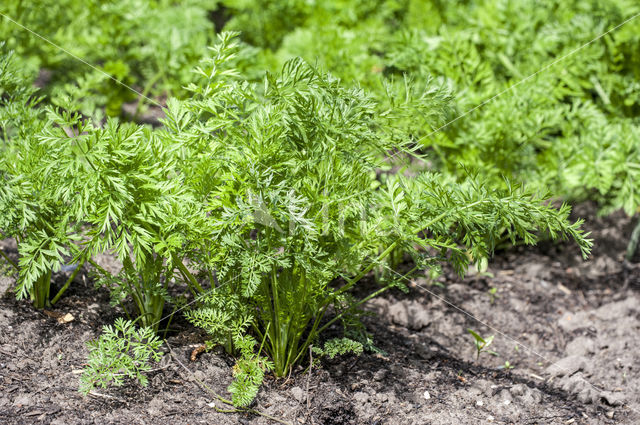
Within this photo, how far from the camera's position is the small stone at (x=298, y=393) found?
202 centimetres

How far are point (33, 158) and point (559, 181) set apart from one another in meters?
2.53

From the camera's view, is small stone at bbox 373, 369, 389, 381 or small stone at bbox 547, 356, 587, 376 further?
small stone at bbox 547, 356, 587, 376

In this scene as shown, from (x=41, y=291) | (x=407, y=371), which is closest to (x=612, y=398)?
(x=407, y=371)

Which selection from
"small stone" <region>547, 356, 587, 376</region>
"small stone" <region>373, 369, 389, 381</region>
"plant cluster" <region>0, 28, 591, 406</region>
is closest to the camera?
"plant cluster" <region>0, 28, 591, 406</region>

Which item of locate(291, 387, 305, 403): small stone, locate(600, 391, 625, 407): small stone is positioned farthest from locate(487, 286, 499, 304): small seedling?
locate(291, 387, 305, 403): small stone

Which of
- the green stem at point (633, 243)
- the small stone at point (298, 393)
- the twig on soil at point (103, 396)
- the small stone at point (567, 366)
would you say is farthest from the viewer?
the green stem at point (633, 243)

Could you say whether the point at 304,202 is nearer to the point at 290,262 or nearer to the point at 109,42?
the point at 290,262

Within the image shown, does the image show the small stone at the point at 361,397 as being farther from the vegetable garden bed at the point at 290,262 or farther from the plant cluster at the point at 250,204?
the plant cluster at the point at 250,204

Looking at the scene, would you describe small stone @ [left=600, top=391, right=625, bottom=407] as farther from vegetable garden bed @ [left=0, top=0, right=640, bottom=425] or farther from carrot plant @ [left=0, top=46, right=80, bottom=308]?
carrot plant @ [left=0, top=46, right=80, bottom=308]

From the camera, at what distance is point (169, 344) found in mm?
2186

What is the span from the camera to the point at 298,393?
2039 mm

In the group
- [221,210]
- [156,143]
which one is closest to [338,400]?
[221,210]

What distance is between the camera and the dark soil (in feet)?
6.31

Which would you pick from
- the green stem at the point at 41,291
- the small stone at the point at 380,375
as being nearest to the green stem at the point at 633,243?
the small stone at the point at 380,375
